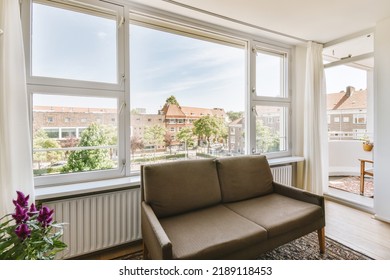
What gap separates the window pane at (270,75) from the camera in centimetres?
316

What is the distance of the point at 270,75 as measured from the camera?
10.8 ft

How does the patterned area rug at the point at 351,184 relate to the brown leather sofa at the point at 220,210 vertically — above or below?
below

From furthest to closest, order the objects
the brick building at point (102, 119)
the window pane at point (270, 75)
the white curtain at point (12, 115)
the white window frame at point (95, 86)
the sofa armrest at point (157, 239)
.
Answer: the window pane at point (270, 75) → the brick building at point (102, 119) → the white window frame at point (95, 86) → the white curtain at point (12, 115) → the sofa armrest at point (157, 239)

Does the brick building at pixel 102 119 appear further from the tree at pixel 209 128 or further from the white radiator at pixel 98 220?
the white radiator at pixel 98 220

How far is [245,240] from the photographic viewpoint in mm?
1470

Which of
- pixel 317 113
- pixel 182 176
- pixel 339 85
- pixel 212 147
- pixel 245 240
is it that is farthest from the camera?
pixel 339 85

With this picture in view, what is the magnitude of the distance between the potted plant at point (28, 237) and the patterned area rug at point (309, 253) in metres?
1.07

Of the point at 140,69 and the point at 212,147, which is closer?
the point at 140,69

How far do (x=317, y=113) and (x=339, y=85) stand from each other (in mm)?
1667

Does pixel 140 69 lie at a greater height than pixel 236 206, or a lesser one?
greater

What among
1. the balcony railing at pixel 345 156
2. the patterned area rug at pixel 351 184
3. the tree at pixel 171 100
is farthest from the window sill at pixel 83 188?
the balcony railing at pixel 345 156

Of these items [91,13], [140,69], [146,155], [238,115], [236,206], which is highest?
[91,13]
